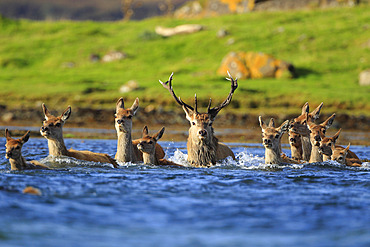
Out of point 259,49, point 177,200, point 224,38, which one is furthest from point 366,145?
point 224,38

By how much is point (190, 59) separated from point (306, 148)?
2792 cm

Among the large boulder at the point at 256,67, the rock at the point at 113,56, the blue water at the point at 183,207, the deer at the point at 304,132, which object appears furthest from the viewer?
the rock at the point at 113,56

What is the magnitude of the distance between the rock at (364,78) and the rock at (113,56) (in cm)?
1772

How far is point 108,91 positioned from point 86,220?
88.9 ft

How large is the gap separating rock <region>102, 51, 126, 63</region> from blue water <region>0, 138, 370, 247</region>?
1280 inches

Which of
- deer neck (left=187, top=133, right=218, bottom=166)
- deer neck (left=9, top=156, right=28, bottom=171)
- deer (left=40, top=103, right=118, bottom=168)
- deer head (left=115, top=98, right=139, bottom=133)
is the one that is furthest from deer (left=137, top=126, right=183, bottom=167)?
deer neck (left=9, top=156, right=28, bottom=171)

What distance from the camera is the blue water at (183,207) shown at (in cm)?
703

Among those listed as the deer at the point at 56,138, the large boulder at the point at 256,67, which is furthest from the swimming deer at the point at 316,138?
the large boulder at the point at 256,67

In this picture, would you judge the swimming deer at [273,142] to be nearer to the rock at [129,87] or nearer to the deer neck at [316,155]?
the deer neck at [316,155]

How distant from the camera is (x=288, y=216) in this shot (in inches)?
324

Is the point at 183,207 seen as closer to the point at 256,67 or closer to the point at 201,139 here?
the point at 201,139

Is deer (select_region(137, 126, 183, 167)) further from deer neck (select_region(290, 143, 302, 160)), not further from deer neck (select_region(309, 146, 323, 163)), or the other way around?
deer neck (select_region(290, 143, 302, 160))

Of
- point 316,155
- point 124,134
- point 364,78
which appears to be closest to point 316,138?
point 316,155

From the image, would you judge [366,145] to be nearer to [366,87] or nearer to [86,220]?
[366,87]
